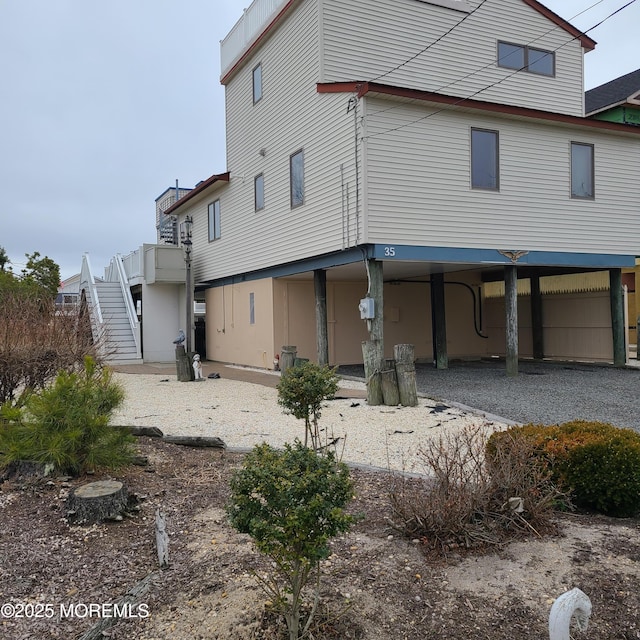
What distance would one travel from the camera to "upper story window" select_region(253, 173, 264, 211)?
1570 centimetres

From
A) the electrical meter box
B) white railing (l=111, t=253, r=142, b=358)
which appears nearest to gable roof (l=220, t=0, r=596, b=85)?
the electrical meter box

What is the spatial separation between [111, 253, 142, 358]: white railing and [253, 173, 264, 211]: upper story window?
6.08m

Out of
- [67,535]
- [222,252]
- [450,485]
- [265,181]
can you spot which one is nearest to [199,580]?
[67,535]

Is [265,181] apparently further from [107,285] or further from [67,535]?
[67,535]

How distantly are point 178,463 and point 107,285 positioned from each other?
16.0 m

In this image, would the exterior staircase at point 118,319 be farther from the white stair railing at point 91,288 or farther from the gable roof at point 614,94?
the gable roof at point 614,94

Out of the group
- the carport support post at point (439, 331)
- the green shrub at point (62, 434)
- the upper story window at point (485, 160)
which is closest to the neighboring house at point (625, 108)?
the carport support post at point (439, 331)

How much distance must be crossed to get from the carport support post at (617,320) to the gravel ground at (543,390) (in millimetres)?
405

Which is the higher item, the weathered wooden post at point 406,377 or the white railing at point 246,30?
the white railing at point 246,30

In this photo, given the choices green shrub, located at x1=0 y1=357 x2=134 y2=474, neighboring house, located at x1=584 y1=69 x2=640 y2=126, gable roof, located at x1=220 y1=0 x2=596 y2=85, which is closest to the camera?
green shrub, located at x1=0 y1=357 x2=134 y2=474

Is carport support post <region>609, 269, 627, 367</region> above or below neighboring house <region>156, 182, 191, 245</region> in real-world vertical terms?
below

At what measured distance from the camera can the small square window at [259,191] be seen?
51.5 ft

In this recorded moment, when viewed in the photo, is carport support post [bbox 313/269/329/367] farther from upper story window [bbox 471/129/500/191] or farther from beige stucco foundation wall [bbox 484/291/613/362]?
beige stucco foundation wall [bbox 484/291/613/362]

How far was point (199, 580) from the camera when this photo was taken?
327 cm
